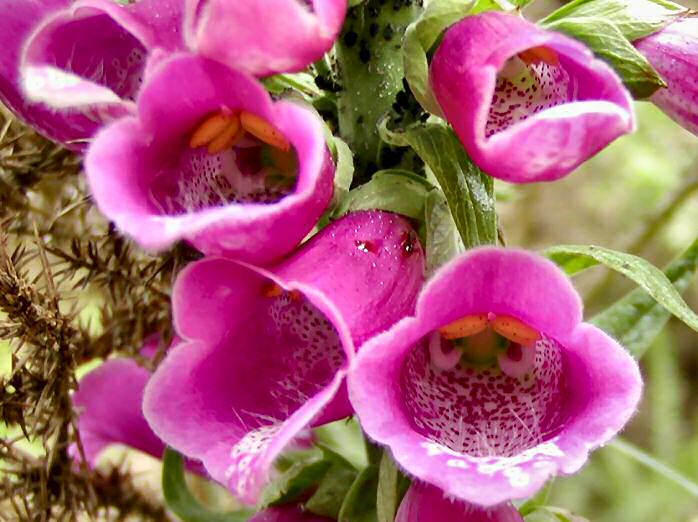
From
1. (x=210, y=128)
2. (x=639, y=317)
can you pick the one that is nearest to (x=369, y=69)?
(x=210, y=128)

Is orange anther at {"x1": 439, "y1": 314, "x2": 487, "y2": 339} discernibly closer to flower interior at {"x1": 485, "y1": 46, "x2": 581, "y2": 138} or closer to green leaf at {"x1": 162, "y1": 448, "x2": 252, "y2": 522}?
flower interior at {"x1": 485, "y1": 46, "x2": 581, "y2": 138}

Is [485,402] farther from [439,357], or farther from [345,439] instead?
[345,439]

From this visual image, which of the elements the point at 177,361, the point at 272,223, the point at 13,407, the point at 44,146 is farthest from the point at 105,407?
the point at 272,223

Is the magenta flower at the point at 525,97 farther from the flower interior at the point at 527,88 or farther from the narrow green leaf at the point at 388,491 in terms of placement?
the narrow green leaf at the point at 388,491

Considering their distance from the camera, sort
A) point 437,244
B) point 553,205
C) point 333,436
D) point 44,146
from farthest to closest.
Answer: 1. point 553,205
2. point 333,436
3. point 44,146
4. point 437,244

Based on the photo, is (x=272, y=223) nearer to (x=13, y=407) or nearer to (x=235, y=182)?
(x=235, y=182)
